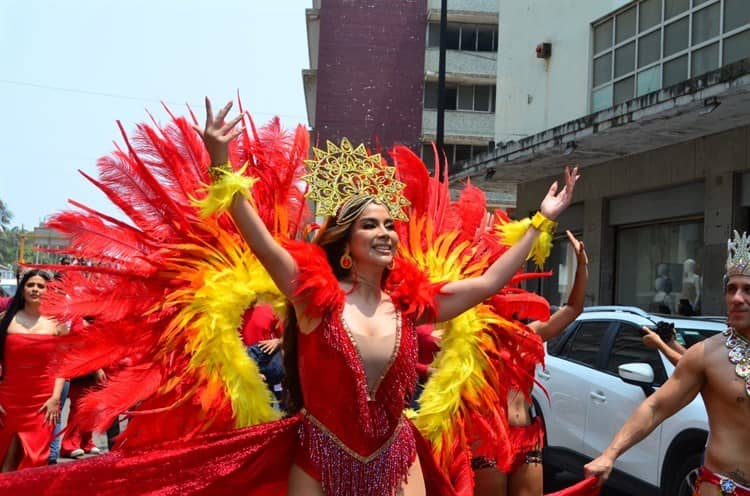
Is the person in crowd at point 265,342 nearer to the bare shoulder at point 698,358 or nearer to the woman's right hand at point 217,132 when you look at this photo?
the woman's right hand at point 217,132

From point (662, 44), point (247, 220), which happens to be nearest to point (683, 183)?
point (662, 44)

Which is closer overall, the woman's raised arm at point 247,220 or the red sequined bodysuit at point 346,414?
the woman's raised arm at point 247,220

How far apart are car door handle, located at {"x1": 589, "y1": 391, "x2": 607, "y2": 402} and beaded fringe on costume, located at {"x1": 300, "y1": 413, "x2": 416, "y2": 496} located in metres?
4.26

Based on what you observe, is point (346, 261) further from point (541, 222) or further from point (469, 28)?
point (469, 28)

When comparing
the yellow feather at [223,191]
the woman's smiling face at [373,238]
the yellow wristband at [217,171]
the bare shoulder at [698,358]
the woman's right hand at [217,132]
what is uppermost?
the woman's right hand at [217,132]

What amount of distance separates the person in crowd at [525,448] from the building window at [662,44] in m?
8.40

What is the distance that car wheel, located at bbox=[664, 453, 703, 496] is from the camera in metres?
5.93

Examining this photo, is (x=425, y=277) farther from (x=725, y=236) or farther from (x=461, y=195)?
(x=725, y=236)

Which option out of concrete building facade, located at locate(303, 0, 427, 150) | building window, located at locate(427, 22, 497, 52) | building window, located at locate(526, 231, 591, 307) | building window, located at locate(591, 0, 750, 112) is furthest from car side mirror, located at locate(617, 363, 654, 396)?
building window, located at locate(427, 22, 497, 52)

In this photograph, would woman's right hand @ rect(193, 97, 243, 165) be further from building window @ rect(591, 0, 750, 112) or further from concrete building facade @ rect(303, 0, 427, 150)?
concrete building facade @ rect(303, 0, 427, 150)

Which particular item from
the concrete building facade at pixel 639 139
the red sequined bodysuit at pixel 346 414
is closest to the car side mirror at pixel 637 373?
the red sequined bodysuit at pixel 346 414

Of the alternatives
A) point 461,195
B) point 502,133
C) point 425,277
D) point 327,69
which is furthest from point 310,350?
point 327,69

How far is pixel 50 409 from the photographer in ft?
20.7

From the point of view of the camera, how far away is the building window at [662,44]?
1230 centimetres
